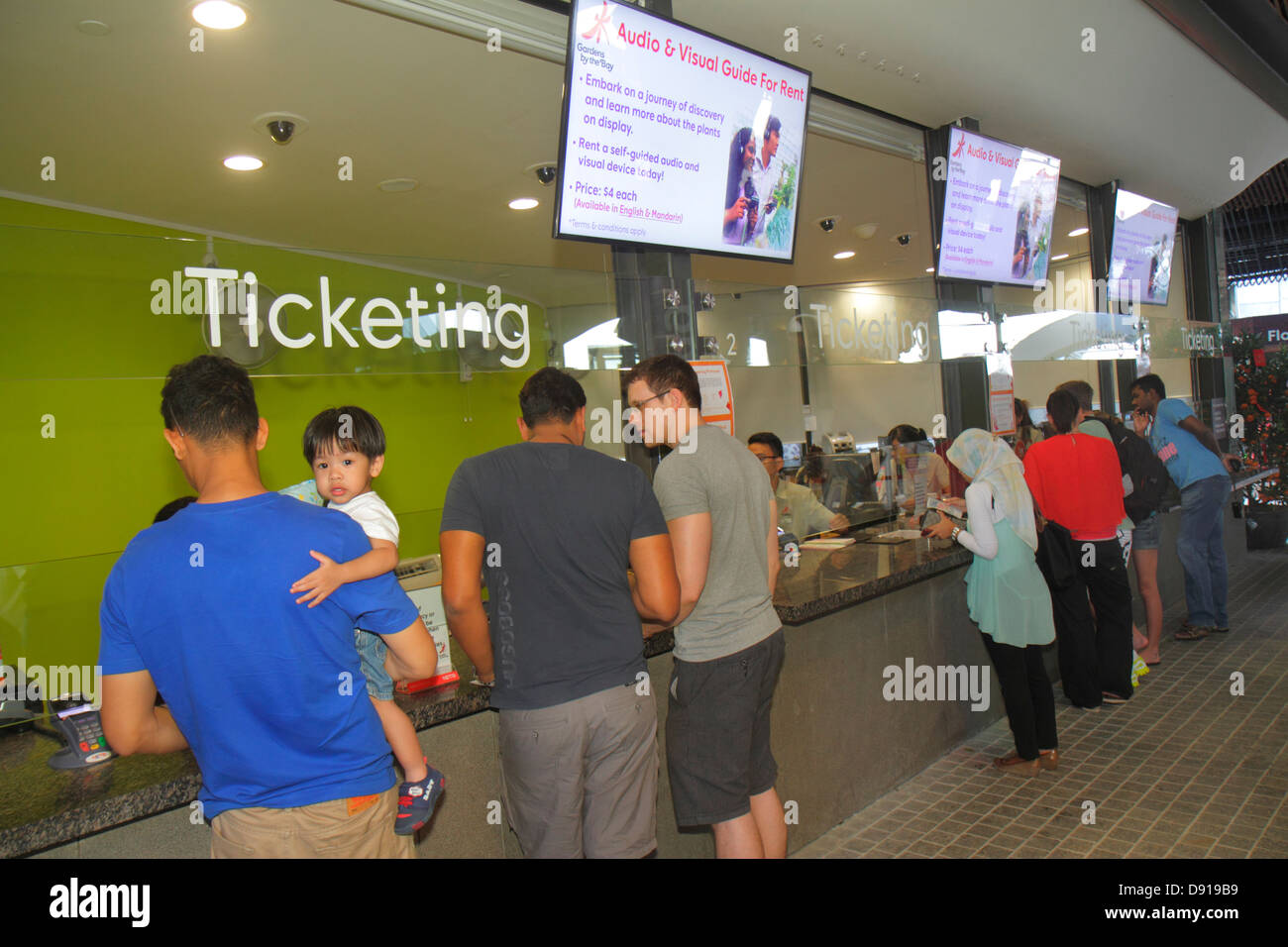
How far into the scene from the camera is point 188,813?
5.93ft

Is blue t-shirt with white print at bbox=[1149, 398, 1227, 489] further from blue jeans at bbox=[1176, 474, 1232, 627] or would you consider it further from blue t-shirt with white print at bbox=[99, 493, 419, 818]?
blue t-shirt with white print at bbox=[99, 493, 419, 818]

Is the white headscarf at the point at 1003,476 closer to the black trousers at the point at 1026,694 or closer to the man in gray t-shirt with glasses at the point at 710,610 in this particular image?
the black trousers at the point at 1026,694

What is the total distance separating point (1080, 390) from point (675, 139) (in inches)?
104

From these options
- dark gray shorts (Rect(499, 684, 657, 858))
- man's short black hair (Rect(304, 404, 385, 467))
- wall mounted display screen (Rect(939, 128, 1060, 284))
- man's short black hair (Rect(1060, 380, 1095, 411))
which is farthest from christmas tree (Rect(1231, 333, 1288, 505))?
man's short black hair (Rect(304, 404, 385, 467))

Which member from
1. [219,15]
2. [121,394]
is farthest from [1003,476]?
[121,394]

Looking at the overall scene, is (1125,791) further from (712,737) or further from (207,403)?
(207,403)

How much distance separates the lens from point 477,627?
2080mm

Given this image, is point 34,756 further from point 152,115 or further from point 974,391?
point 974,391

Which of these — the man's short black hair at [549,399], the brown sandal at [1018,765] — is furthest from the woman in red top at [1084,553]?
the man's short black hair at [549,399]

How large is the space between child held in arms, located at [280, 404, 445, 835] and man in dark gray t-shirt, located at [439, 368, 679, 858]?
225 mm

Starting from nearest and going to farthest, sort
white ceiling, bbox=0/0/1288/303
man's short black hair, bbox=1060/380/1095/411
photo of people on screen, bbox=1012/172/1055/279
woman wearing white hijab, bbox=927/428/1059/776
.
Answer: white ceiling, bbox=0/0/1288/303, woman wearing white hijab, bbox=927/428/1059/776, man's short black hair, bbox=1060/380/1095/411, photo of people on screen, bbox=1012/172/1055/279

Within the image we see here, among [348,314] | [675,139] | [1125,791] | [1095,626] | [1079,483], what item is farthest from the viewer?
[1095,626]

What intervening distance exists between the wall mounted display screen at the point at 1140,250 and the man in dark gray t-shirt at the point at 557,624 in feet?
22.4

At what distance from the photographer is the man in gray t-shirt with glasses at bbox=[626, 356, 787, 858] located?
7.88ft
